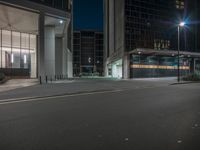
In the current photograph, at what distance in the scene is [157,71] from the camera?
1879 inches

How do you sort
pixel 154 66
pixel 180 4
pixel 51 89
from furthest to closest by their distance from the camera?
pixel 180 4 → pixel 154 66 → pixel 51 89

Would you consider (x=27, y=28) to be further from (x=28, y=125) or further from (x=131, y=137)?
(x=131, y=137)

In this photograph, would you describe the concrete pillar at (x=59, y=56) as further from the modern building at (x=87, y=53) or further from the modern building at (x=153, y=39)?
the modern building at (x=87, y=53)

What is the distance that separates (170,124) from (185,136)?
117 centimetres

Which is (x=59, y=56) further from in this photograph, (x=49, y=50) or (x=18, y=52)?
(x=49, y=50)

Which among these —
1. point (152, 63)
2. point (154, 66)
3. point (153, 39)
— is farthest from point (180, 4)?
point (154, 66)

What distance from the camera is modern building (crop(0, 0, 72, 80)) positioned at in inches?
977

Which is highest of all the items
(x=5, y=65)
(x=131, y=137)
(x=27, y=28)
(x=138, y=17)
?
(x=138, y=17)

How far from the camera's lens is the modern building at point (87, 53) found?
342 feet

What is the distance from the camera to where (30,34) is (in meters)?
36.2

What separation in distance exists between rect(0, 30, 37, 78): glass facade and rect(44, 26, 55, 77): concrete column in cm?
332

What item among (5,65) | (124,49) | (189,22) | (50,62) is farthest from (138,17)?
(5,65)

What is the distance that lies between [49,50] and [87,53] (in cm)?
7325

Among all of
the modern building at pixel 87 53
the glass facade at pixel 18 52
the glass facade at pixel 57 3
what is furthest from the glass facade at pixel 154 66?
the modern building at pixel 87 53
